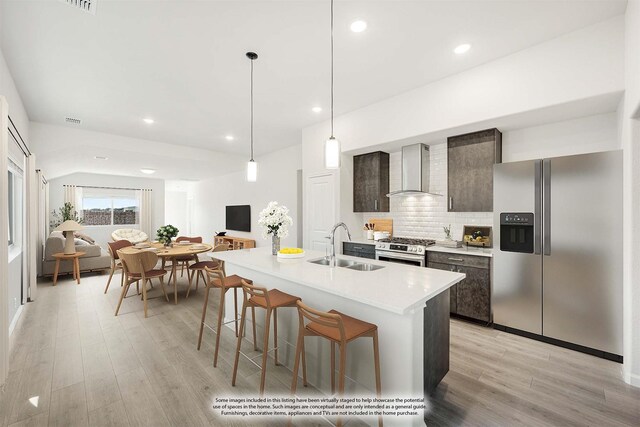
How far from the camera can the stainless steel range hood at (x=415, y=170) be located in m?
3.86

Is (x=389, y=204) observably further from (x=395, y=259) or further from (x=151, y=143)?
(x=151, y=143)

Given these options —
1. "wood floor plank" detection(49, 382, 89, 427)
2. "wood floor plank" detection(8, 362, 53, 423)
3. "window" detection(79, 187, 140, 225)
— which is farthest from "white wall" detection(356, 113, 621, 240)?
"window" detection(79, 187, 140, 225)

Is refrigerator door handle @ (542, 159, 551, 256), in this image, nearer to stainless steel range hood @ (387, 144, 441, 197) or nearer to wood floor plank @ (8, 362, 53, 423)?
stainless steel range hood @ (387, 144, 441, 197)

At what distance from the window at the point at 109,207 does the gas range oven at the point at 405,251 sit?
9.32 metres

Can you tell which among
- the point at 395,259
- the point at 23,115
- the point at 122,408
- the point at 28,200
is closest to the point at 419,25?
the point at 395,259

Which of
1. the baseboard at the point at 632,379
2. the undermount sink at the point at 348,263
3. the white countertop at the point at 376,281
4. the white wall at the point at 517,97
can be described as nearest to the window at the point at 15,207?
the white countertop at the point at 376,281

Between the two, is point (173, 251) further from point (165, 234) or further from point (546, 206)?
point (546, 206)

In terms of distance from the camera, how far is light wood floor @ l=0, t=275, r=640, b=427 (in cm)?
183

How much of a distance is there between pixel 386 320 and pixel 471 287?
2000 mm

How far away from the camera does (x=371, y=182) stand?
4.43 m

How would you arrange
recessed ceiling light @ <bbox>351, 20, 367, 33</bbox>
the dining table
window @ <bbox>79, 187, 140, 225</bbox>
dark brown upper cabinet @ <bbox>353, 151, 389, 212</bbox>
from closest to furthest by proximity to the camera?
recessed ceiling light @ <bbox>351, 20, 367, 33</bbox> < the dining table < dark brown upper cabinet @ <bbox>353, 151, 389, 212</bbox> < window @ <bbox>79, 187, 140, 225</bbox>

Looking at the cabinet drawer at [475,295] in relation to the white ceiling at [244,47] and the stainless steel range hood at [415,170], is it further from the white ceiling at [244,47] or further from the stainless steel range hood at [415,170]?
the white ceiling at [244,47]

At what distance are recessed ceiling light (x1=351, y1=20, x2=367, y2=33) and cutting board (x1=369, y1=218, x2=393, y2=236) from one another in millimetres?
2848

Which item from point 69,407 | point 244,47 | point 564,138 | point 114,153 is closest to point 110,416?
point 69,407
